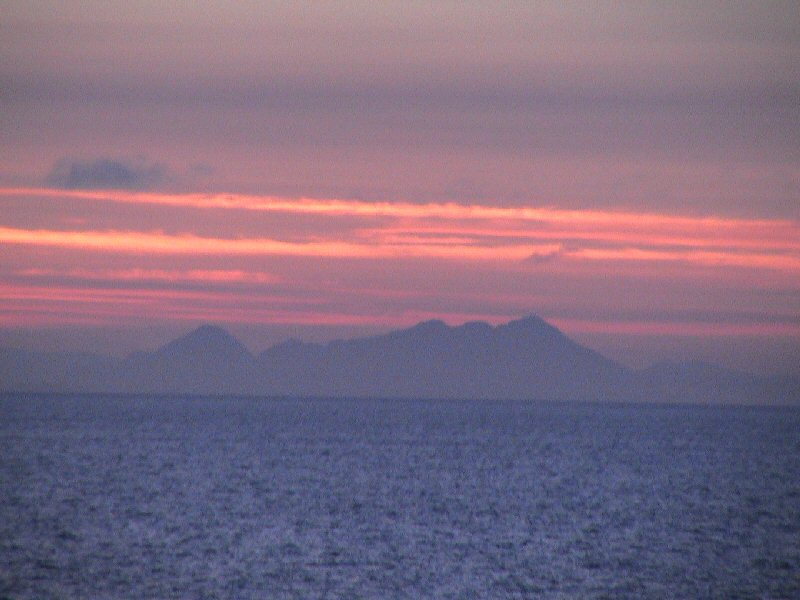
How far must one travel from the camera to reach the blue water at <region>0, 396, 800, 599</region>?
39188 millimetres

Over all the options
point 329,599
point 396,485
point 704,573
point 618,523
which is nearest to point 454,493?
point 396,485

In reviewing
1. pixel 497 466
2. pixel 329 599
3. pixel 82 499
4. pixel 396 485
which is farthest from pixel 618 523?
pixel 497 466

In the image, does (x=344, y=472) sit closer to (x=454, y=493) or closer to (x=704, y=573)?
(x=454, y=493)

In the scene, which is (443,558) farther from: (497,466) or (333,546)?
(497,466)

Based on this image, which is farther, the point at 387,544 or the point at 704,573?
the point at 387,544

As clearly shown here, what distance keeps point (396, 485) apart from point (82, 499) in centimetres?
2094

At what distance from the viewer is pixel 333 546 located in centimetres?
4675

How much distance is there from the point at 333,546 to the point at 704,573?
1512 cm

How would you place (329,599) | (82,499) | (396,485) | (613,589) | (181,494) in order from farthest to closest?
(396,485) → (181,494) → (82,499) → (613,589) → (329,599)

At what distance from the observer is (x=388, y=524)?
176ft

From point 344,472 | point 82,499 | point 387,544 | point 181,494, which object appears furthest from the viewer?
point 344,472

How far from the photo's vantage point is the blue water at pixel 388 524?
39.2m

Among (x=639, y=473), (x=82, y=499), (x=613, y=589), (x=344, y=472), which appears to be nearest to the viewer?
(x=613, y=589)

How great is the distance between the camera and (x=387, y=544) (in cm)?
4762
